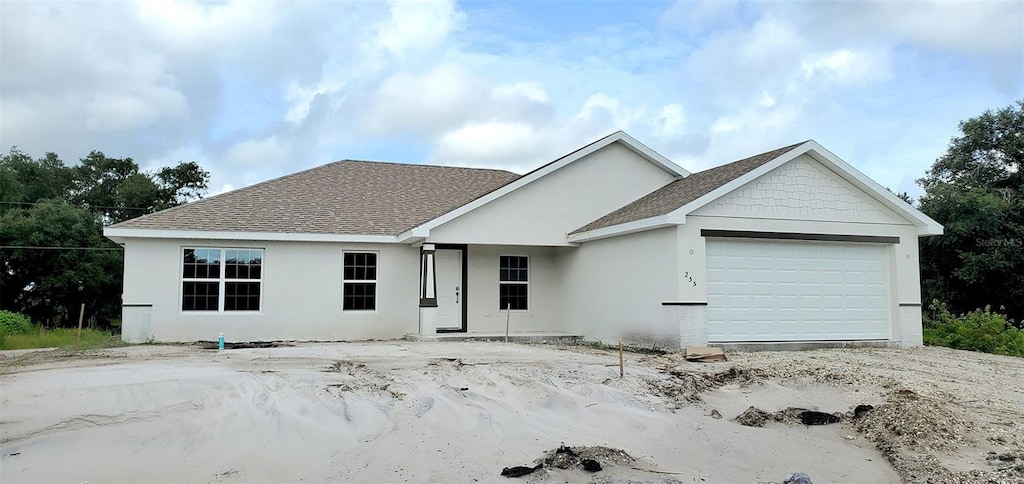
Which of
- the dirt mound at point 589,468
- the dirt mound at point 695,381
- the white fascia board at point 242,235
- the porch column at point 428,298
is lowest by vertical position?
the dirt mound at point 589,468

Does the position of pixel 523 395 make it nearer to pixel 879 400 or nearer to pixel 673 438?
pixel 673 438

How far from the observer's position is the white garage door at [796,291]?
14398 mm

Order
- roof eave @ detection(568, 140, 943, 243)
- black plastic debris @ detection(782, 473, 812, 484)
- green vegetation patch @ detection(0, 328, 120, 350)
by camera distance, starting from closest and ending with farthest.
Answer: black plastic debris @ detection(782, 473, 812, 484)
roof eave @ detection(568, 140, 943, 243)
green vegetation patch @ detection(0, 328, 120, 350)

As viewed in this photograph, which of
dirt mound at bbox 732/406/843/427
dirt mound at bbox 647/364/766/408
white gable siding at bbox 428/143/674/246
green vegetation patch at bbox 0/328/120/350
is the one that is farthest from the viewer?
white gable siding at bbox 428/143/674/246

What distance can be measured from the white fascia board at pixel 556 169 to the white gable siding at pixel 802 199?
4374 millimetres

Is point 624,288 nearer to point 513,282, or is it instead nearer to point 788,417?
point 513,282

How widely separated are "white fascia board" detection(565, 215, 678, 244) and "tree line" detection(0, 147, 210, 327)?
819 inches

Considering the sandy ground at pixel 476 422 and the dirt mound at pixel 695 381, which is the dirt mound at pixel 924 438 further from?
the dirt mound at pixel 695 381

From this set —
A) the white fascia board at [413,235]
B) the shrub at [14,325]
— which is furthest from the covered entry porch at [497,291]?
the shrub at [14,325]

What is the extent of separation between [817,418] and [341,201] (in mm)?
13748

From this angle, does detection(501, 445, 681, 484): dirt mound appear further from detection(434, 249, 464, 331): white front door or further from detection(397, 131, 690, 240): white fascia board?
detection(434, 249, 464, 331): white front door

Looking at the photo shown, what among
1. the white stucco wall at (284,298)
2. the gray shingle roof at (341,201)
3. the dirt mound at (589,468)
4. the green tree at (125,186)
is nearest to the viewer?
the dirt mound at (589,468)

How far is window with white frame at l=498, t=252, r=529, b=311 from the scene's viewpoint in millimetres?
18781

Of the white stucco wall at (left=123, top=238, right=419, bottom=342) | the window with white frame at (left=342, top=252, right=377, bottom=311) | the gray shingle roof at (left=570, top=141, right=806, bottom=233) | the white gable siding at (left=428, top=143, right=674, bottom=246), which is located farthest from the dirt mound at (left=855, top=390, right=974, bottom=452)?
the window with white frame at (left=342, top=252, right=377, bottom=311)
